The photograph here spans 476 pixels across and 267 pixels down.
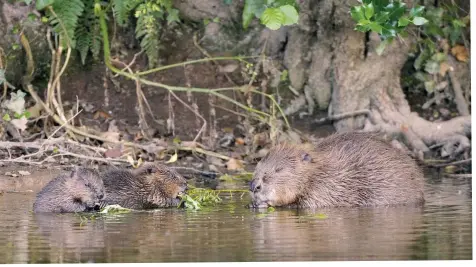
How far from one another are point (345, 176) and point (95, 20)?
3797mm

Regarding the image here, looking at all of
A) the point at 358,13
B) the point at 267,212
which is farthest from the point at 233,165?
the point at 267,212

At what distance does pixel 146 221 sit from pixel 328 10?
456 centimetres

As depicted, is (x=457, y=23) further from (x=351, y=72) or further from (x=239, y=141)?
(x=239, y=141)

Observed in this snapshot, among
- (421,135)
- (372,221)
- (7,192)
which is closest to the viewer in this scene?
(372,221)

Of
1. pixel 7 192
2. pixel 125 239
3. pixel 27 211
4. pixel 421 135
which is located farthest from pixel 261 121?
pixel 125 239

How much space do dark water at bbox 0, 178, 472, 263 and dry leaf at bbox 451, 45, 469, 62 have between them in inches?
154

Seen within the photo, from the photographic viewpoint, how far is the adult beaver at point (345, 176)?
310 inches

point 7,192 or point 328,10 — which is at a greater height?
point 328,10

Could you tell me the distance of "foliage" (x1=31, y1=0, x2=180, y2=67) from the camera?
10305 millimetres

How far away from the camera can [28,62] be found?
423 inches

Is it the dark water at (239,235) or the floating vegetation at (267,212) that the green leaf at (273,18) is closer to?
the dark water at (239,235)

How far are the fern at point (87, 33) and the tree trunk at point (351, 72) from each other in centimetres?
191

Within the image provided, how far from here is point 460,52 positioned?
11.7m

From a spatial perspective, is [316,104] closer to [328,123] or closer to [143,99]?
[328,123]
